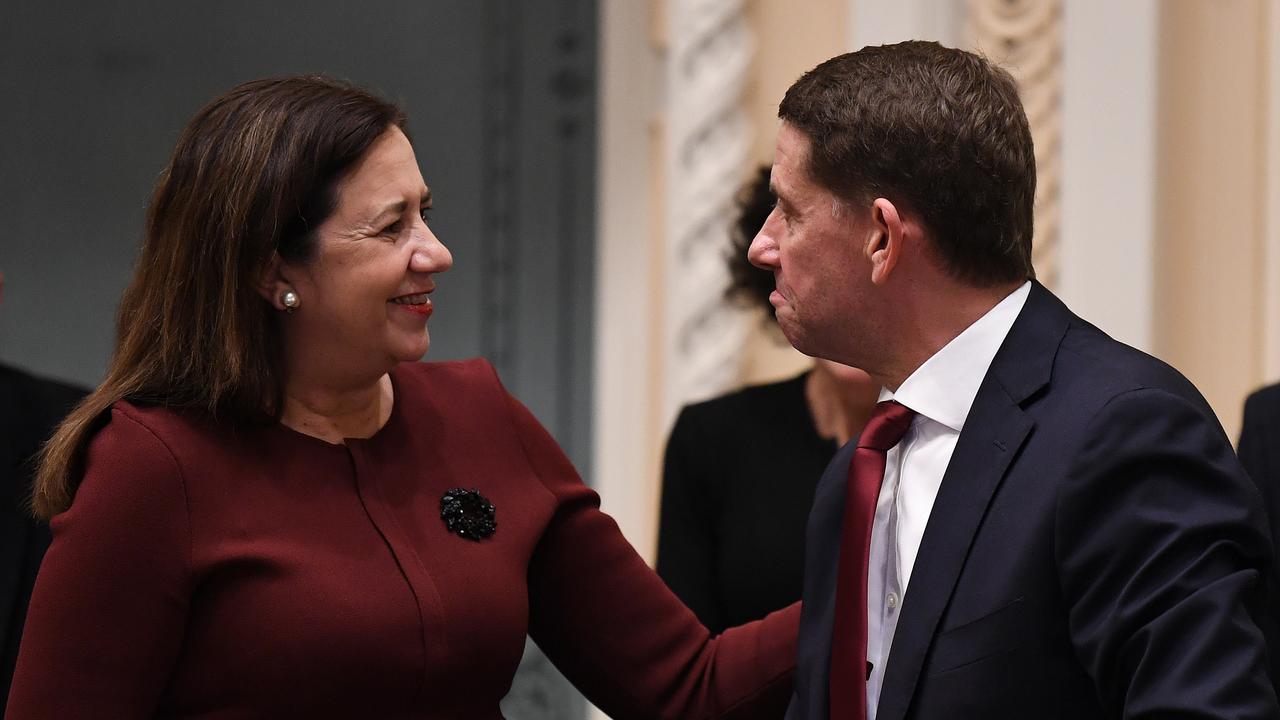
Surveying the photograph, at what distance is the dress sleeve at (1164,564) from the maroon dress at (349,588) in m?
0.78

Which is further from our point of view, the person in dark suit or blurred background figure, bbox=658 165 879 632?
blurred background figure, bbox=658 165 879 632

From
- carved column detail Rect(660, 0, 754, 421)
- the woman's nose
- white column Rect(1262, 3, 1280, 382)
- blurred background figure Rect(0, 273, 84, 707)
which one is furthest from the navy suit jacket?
carved column detail Rect(660, 0, 754, 421)

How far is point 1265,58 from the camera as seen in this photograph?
354 centimetres

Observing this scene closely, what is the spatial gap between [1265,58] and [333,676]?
2.53 m

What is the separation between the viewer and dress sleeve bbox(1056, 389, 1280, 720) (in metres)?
1.58

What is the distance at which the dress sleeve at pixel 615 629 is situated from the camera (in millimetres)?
2459

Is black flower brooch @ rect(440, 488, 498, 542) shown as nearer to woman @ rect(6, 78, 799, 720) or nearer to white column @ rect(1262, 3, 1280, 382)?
woman @ rect(6, 78, 799, 720)

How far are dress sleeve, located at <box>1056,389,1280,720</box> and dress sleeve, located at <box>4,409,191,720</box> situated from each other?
1096mm

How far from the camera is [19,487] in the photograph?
3215mm

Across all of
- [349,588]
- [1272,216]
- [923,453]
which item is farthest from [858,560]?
[1272,216]

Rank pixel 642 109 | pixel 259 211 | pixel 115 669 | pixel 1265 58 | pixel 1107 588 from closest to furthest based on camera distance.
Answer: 1. pixel 1107 588
2. pixel 115 669
3. pixel 259 211
4. pixel 1265 58
5. pixel 642 109

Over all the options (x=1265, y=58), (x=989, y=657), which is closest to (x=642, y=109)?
(x=1265, y=58)

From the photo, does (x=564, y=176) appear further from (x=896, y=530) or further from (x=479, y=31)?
(x=896, y=530)

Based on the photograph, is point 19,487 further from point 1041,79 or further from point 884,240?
point 1041,79
